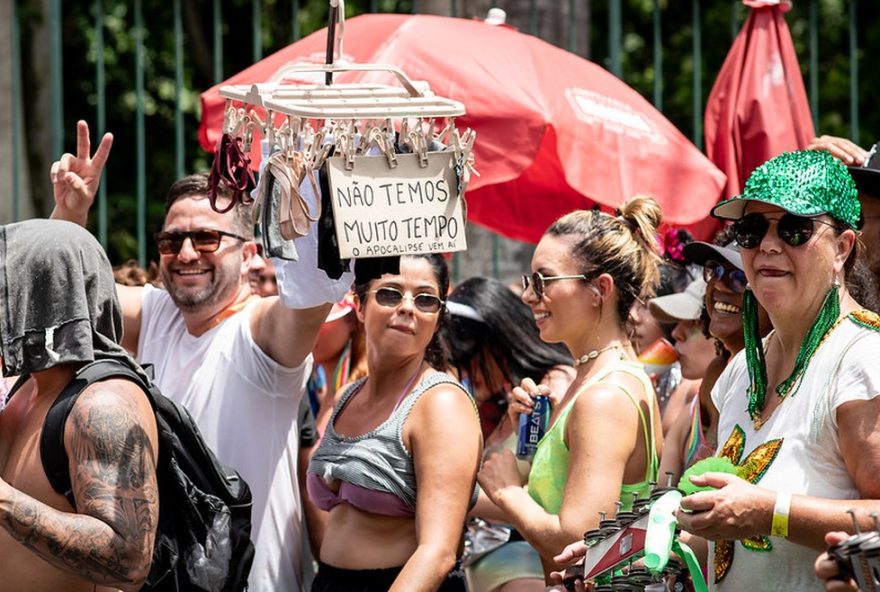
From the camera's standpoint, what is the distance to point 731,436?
119 inches

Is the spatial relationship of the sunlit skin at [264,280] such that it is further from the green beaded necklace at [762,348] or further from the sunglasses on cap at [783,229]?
the sunglasses on cap at [783,229]

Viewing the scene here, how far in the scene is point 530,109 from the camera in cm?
458

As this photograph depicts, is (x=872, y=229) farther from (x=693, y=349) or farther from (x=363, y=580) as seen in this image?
(x=363, y=580)

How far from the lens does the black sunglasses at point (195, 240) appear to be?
169 inches

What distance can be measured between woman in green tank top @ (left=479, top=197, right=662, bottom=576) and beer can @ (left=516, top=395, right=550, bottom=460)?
1.0 inches

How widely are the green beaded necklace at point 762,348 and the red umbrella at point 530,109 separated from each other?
1489 mm

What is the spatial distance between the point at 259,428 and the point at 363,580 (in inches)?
25.4

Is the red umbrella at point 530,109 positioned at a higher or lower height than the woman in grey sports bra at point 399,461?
higher

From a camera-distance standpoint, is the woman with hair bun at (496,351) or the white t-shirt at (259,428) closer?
the white t-shirt at (259,428)

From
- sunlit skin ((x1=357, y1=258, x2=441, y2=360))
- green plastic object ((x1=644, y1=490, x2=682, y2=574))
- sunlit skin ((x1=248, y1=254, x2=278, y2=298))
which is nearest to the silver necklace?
sunlit skin ((x1=357, y1=258, x2=441, y2=360))

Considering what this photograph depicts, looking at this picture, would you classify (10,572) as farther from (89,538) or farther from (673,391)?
(673,391)

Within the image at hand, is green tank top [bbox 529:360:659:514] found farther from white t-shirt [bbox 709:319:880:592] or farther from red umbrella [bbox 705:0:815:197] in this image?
red umbrella [bbox 705:0:815:197]

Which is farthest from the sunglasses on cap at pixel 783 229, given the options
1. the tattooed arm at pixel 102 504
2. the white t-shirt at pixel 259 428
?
the white t-shirt at pixel 259 428

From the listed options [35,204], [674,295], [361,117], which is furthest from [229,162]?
[35,204]
